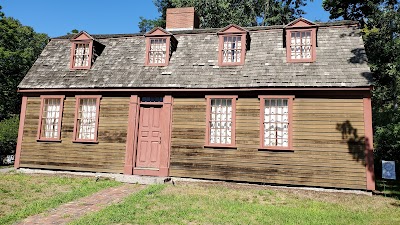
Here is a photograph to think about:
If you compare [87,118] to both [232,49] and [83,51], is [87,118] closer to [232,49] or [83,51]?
[83,51]

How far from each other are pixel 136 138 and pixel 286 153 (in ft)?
18.9

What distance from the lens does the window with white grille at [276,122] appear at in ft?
34.0

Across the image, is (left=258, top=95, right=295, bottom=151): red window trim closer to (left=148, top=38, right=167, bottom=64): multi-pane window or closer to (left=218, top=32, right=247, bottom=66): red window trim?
(left=218, top=32, right=247, bottom=66): red window trim

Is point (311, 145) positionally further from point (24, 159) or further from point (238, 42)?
point (24, 159)

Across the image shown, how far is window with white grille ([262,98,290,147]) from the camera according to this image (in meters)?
10.4

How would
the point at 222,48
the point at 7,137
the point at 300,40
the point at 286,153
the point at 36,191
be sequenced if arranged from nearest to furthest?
1. the point at 36,191
2. the point at 286,153
3. the point at 300,40
4. the point at 222,48
5. the point at 7,137

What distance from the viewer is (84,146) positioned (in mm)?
11938

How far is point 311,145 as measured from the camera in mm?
10055

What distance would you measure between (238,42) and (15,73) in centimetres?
2974

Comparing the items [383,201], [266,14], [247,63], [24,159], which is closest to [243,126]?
[247,63]

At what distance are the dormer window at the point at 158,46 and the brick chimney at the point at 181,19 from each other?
2647mm

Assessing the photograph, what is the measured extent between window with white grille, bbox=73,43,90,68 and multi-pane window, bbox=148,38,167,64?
9.73 feet

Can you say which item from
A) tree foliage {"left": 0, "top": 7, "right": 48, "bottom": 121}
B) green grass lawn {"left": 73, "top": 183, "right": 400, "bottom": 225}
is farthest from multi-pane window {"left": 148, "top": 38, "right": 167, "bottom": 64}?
tree foliage {"left": 0, "top": 7, "right": 48, "bottom": 121}

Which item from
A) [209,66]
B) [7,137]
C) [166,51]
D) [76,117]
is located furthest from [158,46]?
[7,137]
